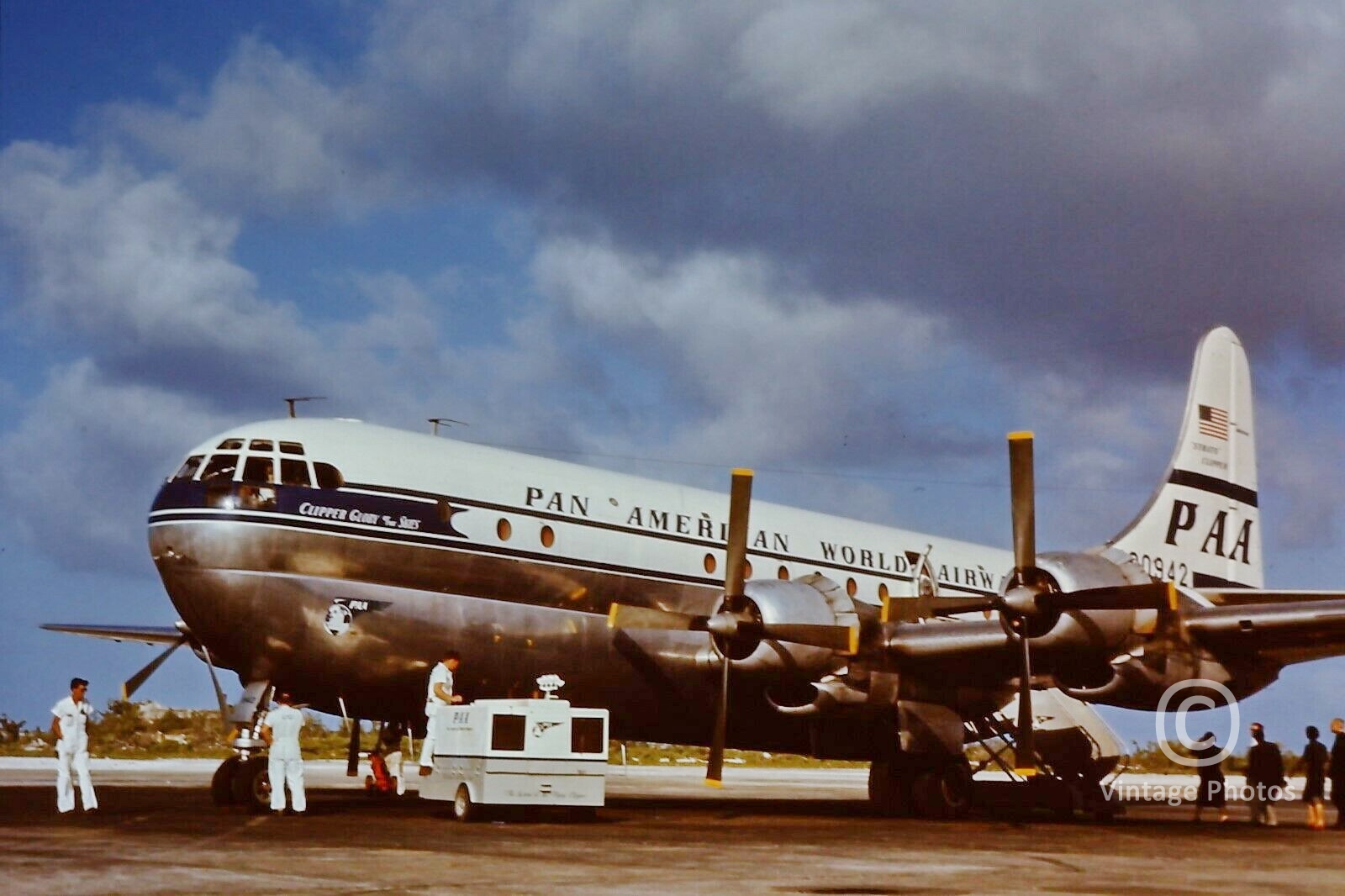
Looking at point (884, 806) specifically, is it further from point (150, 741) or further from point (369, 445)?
point (150, 741)

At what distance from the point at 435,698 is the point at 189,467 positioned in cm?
445

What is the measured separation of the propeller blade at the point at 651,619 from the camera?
1912cm

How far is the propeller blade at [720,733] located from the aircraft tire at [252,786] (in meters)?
5.56

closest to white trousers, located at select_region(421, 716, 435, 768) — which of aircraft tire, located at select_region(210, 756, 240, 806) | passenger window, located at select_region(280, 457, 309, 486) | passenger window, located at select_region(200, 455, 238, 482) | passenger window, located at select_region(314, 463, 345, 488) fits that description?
aircraft tire, located at select_region(210, 756, 240, 806)

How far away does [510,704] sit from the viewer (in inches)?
631

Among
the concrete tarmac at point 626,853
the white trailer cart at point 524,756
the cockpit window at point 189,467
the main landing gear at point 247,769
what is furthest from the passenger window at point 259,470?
the concrete tarmac at point 626,853

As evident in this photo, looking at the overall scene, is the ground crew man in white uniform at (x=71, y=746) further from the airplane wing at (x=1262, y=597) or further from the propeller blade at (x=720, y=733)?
the airplane wing at (x=1262, y=597)

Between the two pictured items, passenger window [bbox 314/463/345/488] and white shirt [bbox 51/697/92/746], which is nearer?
white shirt [bbox 51/697/92/746]

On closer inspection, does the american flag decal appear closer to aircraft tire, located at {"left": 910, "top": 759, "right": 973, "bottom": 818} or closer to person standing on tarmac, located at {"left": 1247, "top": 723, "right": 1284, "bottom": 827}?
person standing on tarmac, located at {"left": 1247, "top": 723, "right": 1284, "bottom": 827}

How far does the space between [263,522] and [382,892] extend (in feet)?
32.3

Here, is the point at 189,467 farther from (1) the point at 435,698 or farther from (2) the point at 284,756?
(1) the point at 435,698

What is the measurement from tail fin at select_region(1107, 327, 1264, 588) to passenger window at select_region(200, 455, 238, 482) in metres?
15.4

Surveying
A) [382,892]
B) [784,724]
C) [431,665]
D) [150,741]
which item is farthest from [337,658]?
[150,741]

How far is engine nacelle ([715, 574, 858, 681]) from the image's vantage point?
19234 mm
